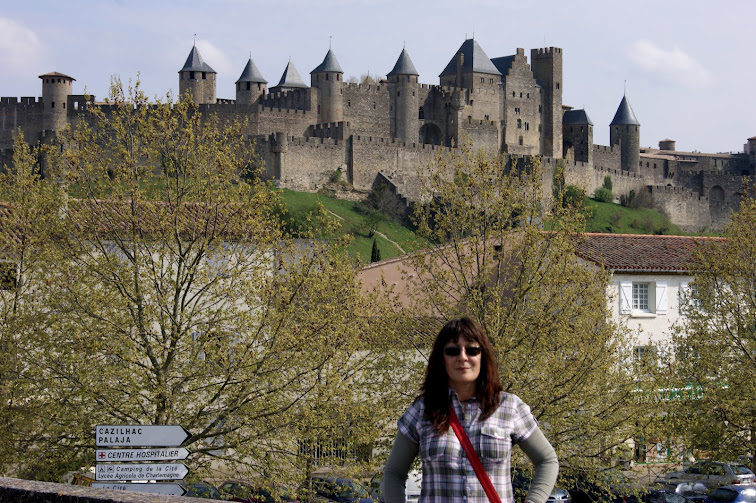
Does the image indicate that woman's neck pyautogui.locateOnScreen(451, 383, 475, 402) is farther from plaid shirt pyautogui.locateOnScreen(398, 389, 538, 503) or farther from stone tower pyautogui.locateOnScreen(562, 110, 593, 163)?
stone tower pyautogui.locateOnScreen(562, 110, 593, 163)

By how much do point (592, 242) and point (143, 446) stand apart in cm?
2414

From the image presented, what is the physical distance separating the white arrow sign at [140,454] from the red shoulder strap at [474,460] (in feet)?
19.5

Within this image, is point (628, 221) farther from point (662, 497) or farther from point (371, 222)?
point (662, 497)

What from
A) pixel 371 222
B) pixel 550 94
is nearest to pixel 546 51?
pixel 550 94

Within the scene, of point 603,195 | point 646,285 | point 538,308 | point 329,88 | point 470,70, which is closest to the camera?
point 538,308

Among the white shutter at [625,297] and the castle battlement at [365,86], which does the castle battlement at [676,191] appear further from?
the white shutter at [625,297]

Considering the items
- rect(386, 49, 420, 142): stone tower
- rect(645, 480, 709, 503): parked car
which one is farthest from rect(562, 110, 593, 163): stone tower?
rect(645, 480, 709, 503): parked car

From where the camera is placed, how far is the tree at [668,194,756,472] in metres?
21.2

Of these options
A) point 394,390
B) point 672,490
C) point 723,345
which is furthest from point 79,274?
point 672,490

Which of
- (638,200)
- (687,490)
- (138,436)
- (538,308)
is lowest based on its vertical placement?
(687,490)

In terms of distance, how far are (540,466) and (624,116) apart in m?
97.7

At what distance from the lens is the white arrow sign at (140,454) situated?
10.8 metres

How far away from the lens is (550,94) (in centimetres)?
9325

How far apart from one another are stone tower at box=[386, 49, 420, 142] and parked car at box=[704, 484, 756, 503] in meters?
59.2
